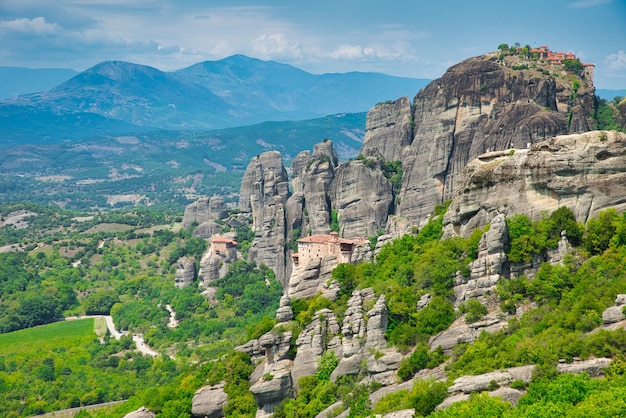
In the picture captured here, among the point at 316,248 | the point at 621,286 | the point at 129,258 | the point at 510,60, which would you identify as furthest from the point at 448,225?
the point at 129,258

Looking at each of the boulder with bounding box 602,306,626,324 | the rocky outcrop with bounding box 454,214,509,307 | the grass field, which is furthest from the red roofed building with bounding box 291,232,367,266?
the grass field

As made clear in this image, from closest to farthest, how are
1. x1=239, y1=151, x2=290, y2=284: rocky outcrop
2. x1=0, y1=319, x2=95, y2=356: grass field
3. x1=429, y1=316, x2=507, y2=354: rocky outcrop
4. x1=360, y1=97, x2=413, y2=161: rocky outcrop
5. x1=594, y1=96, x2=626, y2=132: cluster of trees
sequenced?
x1=429, y1=316, x2=507, y2=354: rocky outcrop, x1=594, y1=96, x2=626, y2=132: cluster of trees, x1=0, y1=319, x2=95, y2=356: grass field, x1=360, y1=97, x2=413, y2=161: rocky outcrop, x1=239, y1=151, x2=290, y2=284: rocky outcrop

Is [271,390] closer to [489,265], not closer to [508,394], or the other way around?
[489,265]

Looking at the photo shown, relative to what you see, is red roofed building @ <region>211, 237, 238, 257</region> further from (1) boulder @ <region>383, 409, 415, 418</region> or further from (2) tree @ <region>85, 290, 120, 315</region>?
(1) boulder @ <region>383, 409, 415, 418</region>

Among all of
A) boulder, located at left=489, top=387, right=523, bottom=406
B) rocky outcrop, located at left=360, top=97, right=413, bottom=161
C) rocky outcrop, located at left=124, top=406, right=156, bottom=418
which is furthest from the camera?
rocky outcrop, located at left=360, top=97, right=413, bottom=161

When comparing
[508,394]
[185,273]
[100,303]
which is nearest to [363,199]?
[185,273]

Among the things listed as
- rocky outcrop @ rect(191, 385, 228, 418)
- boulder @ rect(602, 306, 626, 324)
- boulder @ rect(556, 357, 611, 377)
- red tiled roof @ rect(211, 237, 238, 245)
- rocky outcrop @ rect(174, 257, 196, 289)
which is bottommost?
rocky outcrop @ rect(174, 257, 196, 289)

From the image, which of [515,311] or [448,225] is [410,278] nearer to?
[448,225]

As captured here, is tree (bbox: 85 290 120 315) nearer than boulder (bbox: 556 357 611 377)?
No
